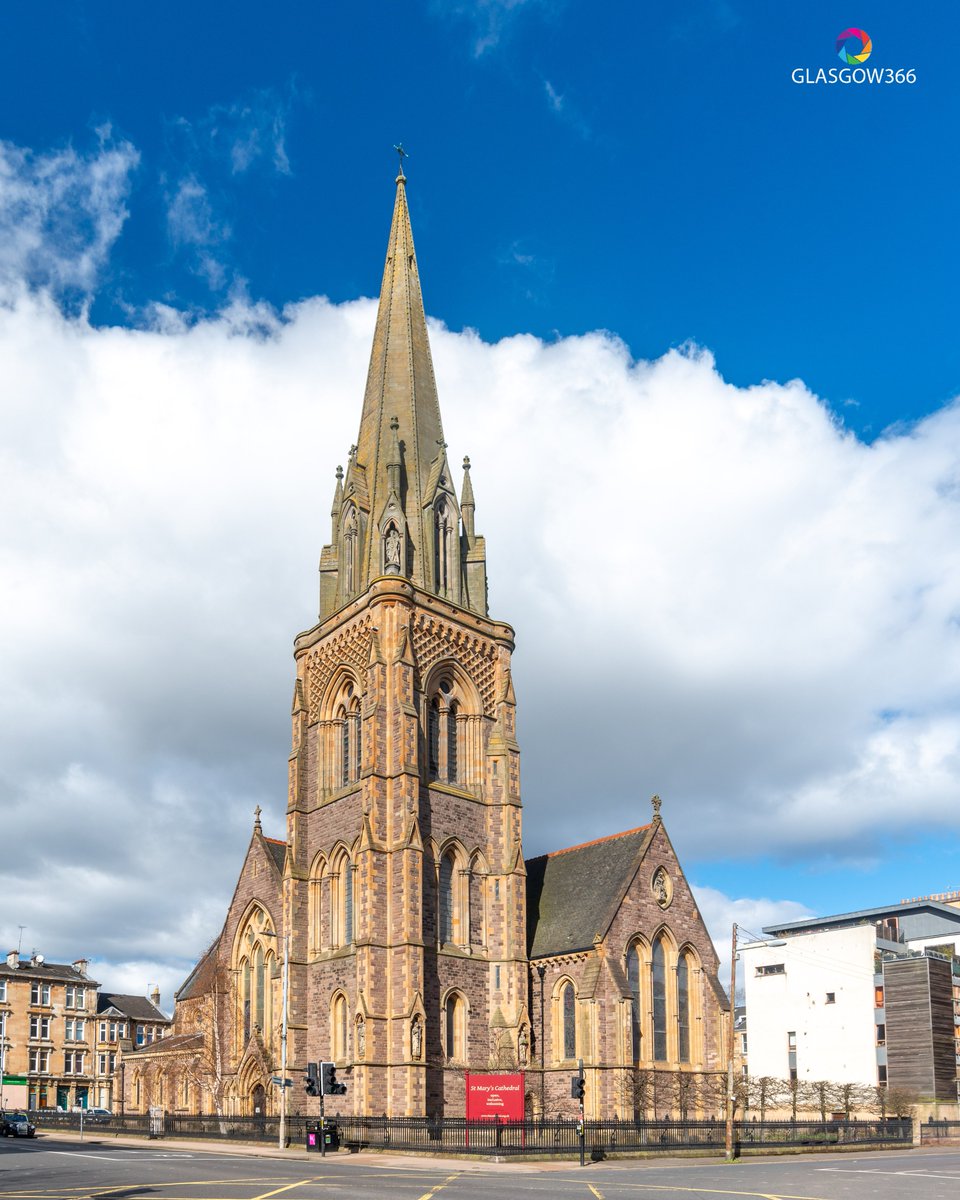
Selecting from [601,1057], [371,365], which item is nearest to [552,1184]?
[601,1057]

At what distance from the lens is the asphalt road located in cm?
2406

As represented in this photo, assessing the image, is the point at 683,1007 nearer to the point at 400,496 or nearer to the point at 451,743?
the point at 451,743

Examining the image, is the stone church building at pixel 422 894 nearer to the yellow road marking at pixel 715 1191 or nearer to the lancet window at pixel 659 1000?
the lancet window at pixel 659 1000

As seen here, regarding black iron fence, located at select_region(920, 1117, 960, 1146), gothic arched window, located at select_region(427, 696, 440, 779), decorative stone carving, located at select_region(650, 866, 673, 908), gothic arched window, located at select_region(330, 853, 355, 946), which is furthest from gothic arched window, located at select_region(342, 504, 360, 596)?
black iron fence, located at select_region(920, 1117, 960, 1146)

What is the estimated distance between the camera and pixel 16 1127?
52.1 metres

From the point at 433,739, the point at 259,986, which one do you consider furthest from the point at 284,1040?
the point at 433,739

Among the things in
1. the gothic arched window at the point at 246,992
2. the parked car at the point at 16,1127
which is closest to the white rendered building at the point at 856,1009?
the gothic arched window at the point at 246,992

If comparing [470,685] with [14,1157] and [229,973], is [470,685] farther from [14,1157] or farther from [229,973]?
[14,1157]

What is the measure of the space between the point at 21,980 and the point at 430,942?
5130cm

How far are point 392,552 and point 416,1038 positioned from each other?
20137mm

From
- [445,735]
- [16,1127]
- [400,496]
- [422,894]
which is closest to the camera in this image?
[422,894]

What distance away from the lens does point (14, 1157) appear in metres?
36.9

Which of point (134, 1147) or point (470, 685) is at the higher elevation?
point (470, 685)

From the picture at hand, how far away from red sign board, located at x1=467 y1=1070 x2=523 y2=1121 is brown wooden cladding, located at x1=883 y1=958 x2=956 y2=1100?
120ft
